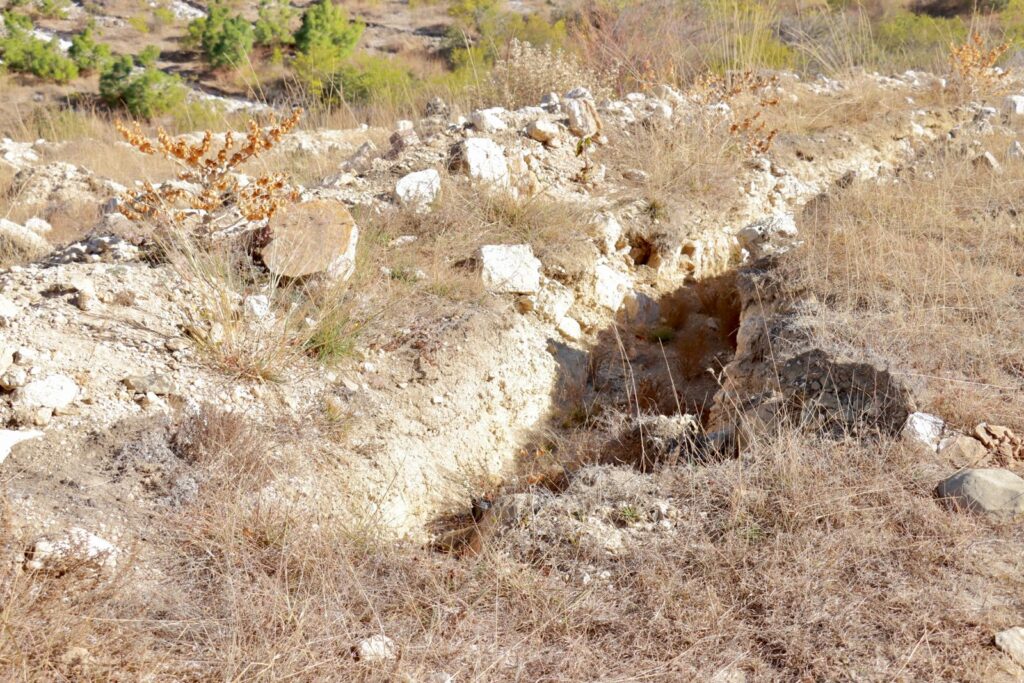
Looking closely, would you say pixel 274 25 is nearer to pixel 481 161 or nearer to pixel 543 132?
pixel 543 132

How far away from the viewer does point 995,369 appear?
3256 mm

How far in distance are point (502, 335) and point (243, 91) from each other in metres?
11.8

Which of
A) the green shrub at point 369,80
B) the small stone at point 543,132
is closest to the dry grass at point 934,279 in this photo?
the small stone at point 543,132

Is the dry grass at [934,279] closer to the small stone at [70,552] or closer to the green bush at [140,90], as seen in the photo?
the small stone at [70,552]

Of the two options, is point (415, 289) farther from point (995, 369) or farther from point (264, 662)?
point (995, 369)

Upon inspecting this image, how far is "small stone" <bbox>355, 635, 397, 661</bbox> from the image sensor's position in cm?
211

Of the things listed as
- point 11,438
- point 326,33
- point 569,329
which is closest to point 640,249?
point 569,329

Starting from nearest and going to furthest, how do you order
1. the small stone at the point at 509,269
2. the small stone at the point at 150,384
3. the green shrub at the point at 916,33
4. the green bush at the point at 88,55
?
the small stone at the point at 150,384 → the small stone at the point at 509,269 → the green shrub at the point at 916,33 → the green bush at the point at 88,55

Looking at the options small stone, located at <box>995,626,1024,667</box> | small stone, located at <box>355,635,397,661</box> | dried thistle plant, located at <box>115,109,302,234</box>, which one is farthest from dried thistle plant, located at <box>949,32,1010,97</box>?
small stone, located at <box>355,635,397,661</box>

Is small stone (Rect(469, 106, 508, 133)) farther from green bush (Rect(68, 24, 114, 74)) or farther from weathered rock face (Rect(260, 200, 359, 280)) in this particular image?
green bush (Rect(68, 24, 114, 74))

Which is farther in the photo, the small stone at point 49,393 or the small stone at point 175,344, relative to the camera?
the small stone at point 175,344

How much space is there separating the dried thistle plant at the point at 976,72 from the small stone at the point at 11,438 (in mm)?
7502

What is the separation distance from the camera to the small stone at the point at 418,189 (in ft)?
14.5

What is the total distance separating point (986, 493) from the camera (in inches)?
101
